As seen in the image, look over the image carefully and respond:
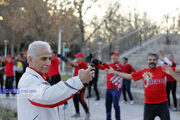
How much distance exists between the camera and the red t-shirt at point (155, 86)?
13.6 feet

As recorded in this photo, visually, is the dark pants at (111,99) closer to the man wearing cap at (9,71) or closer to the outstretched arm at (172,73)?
the outstretched arm at (172,73)

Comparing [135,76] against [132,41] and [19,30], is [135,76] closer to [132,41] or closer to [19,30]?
[19,30]

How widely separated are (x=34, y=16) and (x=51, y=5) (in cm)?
64

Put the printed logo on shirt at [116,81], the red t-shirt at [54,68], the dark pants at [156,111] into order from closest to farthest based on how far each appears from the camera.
→ 1. the dark pants at [156,111]
2. the printed logo on shirt at [116,81]
3. the red t-shirt at [54,68]

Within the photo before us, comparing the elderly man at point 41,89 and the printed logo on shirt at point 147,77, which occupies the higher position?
the elderly man at point 41,89

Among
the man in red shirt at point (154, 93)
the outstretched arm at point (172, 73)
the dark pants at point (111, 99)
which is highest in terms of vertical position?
the outstretched arm at point (172, 73)

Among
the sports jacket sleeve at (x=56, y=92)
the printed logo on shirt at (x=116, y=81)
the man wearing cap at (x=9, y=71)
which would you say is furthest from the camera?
the man wearing cap at (x=9, y=71)

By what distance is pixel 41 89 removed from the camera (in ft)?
5.27

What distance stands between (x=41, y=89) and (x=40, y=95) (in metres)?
0.05

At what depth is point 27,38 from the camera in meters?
7.13

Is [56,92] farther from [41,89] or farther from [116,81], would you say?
[116,81]

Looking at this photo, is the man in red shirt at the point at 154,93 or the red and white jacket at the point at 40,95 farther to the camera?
the man in red shirt at the point at 154,93

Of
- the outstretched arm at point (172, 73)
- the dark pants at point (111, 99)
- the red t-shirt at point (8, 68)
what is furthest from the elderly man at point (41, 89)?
the red t-shirt at point (8, 68)

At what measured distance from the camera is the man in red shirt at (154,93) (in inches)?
158
